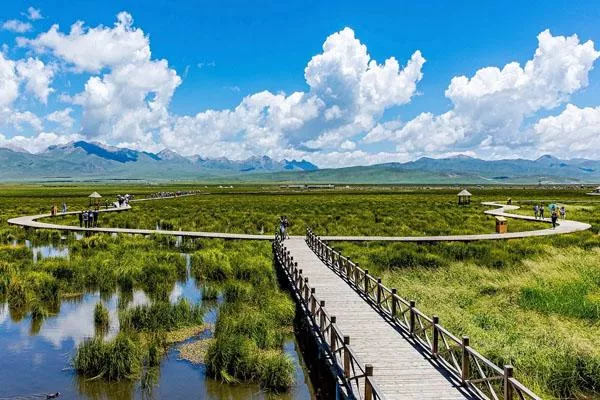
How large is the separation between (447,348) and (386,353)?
191 centimetres

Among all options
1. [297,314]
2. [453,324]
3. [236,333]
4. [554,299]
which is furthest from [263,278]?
[554,299]

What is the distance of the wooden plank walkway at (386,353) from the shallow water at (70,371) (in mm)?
1792

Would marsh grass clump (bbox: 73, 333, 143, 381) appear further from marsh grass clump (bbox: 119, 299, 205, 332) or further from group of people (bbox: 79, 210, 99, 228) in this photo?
group of people (bbox: 79, 210, 99, 228)

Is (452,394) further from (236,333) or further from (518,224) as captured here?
(518,224)

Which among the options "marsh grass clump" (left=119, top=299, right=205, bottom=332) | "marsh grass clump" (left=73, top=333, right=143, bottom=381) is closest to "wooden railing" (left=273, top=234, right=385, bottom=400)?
"marsh grass clump" (left=119, top=299, right=205, bottom=332)

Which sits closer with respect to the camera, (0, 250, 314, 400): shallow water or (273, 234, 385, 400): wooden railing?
(273, 234, 385, 400): wooden railing

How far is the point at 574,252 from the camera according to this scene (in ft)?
99.3

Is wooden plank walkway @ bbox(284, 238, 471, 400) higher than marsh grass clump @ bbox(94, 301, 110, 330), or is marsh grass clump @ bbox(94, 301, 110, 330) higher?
wooden plank walkway @ bbox(284, 238, 471, 400)

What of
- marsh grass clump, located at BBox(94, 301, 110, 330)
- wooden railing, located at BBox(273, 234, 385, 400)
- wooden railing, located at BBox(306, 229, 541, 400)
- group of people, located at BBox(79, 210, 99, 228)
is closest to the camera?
wooden railing, located at BBox(306, 229, 541, 400)

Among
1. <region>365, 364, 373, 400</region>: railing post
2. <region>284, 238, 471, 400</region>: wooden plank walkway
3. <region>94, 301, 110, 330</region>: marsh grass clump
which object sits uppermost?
<region>365, 364, 373, 400</region>: railing post

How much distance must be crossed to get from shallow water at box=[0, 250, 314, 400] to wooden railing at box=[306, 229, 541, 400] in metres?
3.10

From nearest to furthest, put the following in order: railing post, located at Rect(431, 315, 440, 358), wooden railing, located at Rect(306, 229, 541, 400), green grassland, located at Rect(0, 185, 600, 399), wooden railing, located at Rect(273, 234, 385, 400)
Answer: wooden railing, located at Rect(306, 229, 541, 400)
wooden railing, located at Rect(273, 234, 385, 400)
railing post, located at Rect(431, 315, 440, 358)
green grassland, located at Rect(0, 185, 600, 399)

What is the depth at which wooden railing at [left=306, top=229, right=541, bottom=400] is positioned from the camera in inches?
370

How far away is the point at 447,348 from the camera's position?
1097 cm
